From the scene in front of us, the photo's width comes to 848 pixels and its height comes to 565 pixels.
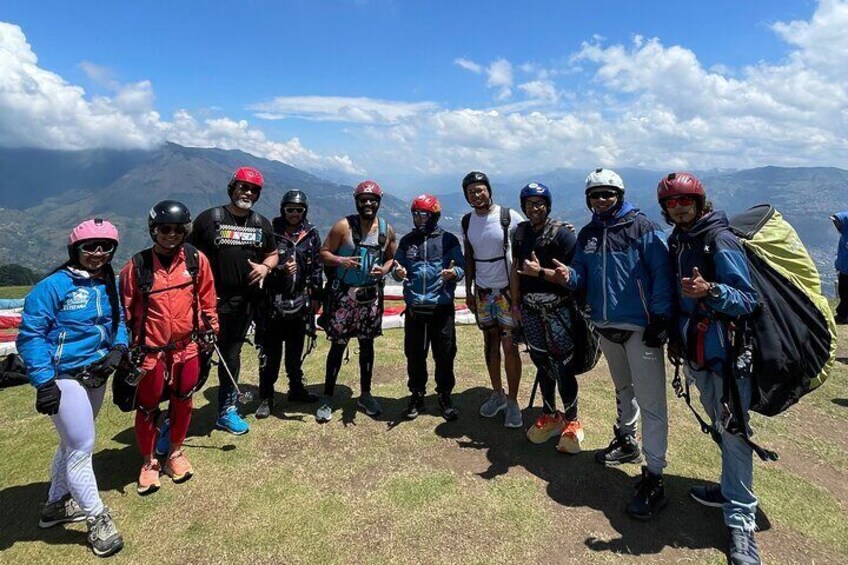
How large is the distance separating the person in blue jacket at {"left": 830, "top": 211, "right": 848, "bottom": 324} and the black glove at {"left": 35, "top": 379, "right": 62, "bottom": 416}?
51.2 ft

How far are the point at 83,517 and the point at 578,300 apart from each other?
6.68 m

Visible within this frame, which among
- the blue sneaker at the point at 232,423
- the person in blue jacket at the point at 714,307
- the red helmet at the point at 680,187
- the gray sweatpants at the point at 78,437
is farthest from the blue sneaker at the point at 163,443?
the red helmet at the point at 680,187

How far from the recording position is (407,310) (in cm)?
763

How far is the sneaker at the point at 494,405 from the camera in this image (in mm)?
8000

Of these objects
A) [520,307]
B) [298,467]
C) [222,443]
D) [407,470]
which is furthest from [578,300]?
[222,443]

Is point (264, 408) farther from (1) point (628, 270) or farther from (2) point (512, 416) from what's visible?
(1) point (628, 270)

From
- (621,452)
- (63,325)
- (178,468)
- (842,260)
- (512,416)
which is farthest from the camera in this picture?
(842,260)

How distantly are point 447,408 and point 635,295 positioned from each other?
3946 mm

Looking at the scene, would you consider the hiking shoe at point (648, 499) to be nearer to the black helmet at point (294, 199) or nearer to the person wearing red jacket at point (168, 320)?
the person wearing red jacket at point (168, 320)

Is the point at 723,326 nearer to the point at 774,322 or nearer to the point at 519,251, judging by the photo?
the point at 774,322

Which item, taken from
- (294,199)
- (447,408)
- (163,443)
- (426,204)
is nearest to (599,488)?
(447,408)

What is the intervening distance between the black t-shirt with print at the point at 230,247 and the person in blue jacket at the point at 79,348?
5.65ft

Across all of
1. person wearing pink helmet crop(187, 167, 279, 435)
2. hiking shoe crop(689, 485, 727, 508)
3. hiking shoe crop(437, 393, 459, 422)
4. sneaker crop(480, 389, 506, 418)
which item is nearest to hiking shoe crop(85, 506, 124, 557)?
person wearing pink helmet crop(187, 167, 279, 435)

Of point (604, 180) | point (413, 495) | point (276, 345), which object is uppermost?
point (604, 180)
